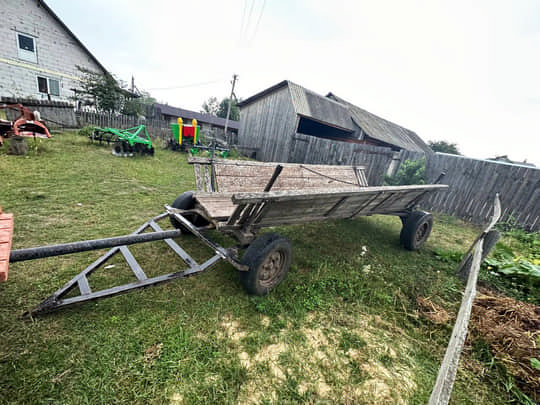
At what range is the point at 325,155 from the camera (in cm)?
948

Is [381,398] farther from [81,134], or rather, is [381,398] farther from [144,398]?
[81,134]

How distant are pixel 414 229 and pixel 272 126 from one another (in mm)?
11214

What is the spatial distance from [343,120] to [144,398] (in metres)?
15.8

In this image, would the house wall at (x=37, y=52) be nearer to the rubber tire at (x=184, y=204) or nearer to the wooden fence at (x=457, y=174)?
the wooden fence at (x=457, y=174)

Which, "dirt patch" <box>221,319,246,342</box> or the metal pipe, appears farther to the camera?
"dirt patch" <box>221,319,246,342</box>

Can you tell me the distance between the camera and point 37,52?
14641mm

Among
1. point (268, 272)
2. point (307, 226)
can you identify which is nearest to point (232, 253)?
point (268, 272)

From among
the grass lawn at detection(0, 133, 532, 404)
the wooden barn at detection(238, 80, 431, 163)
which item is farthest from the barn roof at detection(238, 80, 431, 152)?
the grass lawn at detection(0, 133, 532, 404)

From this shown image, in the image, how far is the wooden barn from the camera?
11.8 meters

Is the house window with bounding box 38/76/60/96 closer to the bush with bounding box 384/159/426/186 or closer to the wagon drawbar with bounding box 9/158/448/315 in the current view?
the wagon drawbar with bounding box 9/158/448/315

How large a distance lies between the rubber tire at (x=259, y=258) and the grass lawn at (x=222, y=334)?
0.12 metres

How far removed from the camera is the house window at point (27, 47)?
1395 centimetres

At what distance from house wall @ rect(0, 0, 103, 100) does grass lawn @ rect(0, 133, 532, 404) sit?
732 inches

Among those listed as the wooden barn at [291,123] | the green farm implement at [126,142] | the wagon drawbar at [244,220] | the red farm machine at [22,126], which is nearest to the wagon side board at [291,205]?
the wagon drawbar at [244,220]
